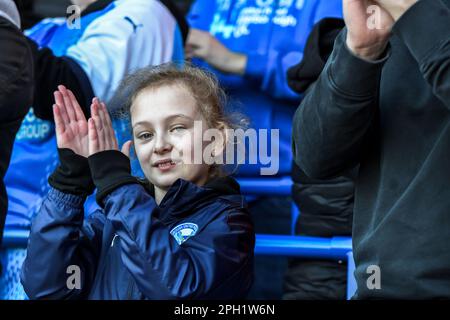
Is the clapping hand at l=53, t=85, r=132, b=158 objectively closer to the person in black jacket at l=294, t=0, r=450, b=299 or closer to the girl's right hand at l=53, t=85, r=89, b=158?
the girl's right hand at l=53, t=85, r=89, b=158

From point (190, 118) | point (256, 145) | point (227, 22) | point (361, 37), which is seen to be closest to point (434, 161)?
point (361, 37)

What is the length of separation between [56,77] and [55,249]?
71 centimetres

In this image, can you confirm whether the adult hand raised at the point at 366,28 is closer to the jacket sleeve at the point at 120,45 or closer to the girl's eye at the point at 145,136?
the girl's eye at the point at 145,136

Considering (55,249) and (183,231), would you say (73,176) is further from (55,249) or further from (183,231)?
(183,231)

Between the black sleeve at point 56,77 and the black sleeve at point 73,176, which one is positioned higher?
the black sleeve at point 56,77

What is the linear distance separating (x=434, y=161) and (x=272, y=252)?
4.12 ft

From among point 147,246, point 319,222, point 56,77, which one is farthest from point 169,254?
point 319,222

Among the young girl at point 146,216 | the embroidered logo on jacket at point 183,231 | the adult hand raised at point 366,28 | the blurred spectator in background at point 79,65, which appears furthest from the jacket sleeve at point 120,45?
the adult hand raised at point 366,28

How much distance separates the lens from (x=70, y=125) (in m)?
2.03

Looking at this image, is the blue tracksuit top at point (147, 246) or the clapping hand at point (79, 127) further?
the clapping hand at point (79, 127)

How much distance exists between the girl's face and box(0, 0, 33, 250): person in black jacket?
0.92ft

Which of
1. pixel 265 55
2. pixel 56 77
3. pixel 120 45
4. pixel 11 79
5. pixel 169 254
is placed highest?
pixel 265 55

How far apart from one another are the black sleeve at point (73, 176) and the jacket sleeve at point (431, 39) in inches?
33.4

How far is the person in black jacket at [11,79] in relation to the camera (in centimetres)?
206
